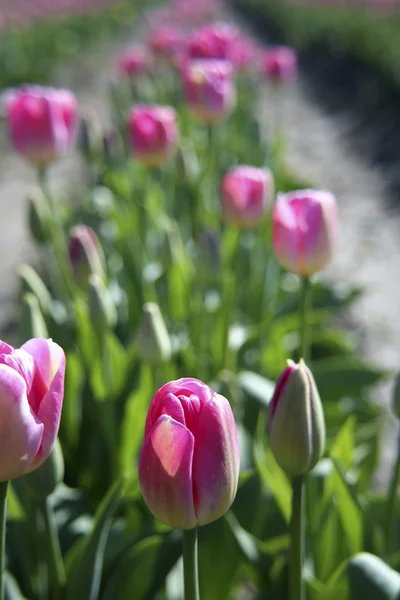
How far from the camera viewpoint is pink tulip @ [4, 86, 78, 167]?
171cm

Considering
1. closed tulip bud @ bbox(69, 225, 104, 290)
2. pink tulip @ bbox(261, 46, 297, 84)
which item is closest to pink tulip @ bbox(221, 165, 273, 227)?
closed tulip bud @ bbox(69, 225, 104, 290)

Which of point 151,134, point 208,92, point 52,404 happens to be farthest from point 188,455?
point 208,92

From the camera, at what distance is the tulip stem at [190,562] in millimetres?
677

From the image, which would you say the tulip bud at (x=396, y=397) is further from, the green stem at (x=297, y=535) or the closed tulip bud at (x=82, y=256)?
the closed tulip bud at (x=82, y=256)

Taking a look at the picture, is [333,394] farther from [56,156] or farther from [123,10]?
[123,10]

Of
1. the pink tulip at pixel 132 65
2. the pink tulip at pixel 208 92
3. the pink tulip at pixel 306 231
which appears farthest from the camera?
the pink tulip at pixel 132 65

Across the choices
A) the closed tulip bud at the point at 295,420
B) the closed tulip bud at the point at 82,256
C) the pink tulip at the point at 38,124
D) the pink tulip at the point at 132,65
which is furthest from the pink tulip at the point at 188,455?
the pink tulip at the point at 132,65

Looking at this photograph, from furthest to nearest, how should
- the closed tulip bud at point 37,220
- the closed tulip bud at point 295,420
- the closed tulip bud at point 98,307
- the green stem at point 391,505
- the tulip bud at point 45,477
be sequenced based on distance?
the closed tulip bud at point 37,220
the closed tulip bud at point 98,307
the green stem at point 391,505
the tulip bud at point 45,477
the closed tulip bud at point 295,420

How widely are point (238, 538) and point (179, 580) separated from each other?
15 cm

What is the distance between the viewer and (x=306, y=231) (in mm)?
1214

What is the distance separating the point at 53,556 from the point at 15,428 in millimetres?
455

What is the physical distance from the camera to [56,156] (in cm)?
176

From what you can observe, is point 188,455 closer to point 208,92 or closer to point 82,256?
point 82,256

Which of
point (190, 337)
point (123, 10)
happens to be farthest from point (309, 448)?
point (123, 10)
